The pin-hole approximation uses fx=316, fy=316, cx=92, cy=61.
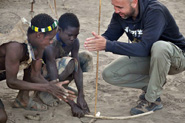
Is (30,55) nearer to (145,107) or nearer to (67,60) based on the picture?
(67,60)

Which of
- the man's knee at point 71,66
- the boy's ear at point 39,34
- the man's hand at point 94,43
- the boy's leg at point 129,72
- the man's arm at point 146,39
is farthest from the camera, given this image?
the boy's leg at point 129,72

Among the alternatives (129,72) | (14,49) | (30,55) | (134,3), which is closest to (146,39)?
(134,3)

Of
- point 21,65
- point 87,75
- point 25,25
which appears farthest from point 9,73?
point 87,75

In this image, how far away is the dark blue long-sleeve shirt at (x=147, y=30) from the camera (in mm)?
2973

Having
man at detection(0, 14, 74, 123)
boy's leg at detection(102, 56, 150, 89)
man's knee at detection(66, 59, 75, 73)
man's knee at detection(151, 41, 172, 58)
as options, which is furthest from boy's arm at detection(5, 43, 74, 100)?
man's knee at detection(151, 41, 172, 58)

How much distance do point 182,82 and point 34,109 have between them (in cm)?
195

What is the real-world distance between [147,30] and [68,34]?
0.79 m

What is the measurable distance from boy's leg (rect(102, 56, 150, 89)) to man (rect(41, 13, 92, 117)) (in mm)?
344

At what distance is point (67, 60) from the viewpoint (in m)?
3.22

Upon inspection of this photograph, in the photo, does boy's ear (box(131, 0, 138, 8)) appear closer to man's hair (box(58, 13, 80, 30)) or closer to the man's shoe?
man's hair (box(58, 13, 80, 30))

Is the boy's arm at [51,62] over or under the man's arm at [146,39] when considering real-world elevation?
under

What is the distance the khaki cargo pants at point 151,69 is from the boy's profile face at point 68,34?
0.51 metres

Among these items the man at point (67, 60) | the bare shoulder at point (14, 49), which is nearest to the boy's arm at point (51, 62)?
the man at point (67, 60)

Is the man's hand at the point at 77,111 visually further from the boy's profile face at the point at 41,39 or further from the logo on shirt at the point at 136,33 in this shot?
the logo on shirt at the point at 136,33
